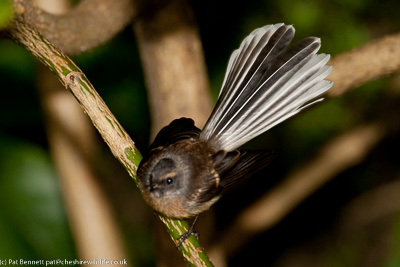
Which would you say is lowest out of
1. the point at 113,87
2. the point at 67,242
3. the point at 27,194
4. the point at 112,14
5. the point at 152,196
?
the point at 152,196

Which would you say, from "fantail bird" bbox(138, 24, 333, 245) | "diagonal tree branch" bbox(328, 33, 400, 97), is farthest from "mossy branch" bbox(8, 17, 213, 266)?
"diagonal tree branch" bbox(328, 33, 400, 97)

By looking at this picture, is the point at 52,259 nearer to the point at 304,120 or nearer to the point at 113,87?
the point at 113,87

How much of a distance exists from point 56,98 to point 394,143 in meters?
1.80

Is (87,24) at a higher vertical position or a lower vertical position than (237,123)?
higher

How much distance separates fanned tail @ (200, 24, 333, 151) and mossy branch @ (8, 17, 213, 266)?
16.8 inches

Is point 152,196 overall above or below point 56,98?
below

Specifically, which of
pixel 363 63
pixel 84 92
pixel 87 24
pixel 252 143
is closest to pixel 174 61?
pixel 87 24

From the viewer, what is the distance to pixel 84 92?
105cm

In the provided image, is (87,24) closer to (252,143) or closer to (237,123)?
(237,123)

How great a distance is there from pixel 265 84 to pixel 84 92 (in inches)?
20.4

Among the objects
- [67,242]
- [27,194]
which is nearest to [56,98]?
[27,194]

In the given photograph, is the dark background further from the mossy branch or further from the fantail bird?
the mossy branch

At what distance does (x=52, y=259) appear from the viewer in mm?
1638

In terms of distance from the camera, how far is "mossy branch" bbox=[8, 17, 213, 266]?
1040 millimetres
